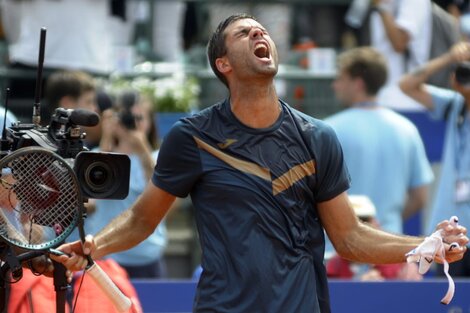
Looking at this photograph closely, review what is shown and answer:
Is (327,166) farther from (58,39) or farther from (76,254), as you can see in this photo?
(58,39)

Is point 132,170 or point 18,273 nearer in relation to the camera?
point 18,273

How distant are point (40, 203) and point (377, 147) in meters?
3.67

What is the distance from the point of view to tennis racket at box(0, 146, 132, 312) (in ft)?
14.0

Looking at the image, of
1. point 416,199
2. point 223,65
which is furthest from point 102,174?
point 416,199

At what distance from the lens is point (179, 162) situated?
473 cm

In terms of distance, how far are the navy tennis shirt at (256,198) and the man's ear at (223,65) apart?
0.13m

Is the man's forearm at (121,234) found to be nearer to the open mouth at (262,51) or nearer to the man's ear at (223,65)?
the man's ear at (223,65)

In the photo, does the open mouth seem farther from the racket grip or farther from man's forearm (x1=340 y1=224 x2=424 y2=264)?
the racket grip

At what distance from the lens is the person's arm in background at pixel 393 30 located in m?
9.19

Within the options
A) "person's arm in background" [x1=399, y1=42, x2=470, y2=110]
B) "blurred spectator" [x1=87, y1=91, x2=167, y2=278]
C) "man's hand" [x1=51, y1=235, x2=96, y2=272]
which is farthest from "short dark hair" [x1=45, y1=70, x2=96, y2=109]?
"man's hand" [x1=51, y1=235, x2=96, y2=272]

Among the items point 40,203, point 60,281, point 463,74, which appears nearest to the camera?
point 40,203

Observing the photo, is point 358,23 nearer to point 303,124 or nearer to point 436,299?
point 436,299

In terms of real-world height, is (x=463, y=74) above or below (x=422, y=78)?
above

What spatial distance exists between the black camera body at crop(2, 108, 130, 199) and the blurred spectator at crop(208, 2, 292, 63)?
233 inches
